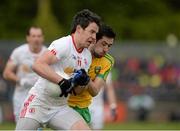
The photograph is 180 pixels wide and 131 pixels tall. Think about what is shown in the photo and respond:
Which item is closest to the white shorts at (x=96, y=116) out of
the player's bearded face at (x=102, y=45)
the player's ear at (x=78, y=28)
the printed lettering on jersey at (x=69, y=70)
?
the player's bearded face at (x=102, y=45)

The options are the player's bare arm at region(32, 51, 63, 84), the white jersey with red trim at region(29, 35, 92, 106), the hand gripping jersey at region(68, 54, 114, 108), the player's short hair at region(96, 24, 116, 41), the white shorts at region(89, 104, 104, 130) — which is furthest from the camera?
the white shorts at region(89, 104, 104, 130)

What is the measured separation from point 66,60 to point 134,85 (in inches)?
621

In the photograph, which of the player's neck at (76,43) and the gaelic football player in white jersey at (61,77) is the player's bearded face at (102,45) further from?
the player's neck at (76,43)

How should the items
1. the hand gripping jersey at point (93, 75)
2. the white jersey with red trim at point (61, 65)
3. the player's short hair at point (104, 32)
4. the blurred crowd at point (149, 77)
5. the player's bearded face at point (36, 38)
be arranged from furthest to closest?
1. the blurred crowd at point (149, 77)
2. the player's bearded face at point (36, 38)
3. the hand gripping jersey at point (93, 75)
4. the player's short hair at point (104, 32)
5. the white jersey with red trim at point (61, 65)

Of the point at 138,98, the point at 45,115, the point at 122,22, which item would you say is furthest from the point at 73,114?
the point at 122,22

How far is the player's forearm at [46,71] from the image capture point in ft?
30.1

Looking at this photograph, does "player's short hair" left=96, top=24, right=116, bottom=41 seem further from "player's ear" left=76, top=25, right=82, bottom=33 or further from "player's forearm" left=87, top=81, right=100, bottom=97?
"player's forearm" left=87, top=81, right=100, bottom=97

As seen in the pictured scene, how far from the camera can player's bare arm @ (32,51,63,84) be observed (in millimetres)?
9180

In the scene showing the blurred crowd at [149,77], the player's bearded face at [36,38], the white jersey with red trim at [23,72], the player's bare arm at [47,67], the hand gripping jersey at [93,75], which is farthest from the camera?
the blurred crowd at [149,77]

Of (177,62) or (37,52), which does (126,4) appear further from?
(37,52)

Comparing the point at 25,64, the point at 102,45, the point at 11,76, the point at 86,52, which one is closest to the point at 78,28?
the point at 86,52

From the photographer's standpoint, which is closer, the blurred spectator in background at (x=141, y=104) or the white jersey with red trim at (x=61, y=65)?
the white jersey with red trim at (x=61, y=65)

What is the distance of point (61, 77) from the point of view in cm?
927

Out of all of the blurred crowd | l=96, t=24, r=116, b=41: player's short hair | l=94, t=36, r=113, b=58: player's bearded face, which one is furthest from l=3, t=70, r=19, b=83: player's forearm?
the blurred crowd
